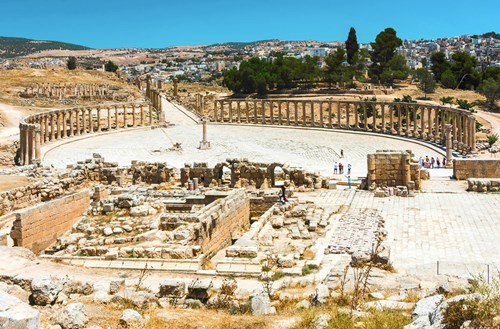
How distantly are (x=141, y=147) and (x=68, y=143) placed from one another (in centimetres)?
811

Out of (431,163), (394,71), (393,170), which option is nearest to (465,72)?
(394,71)

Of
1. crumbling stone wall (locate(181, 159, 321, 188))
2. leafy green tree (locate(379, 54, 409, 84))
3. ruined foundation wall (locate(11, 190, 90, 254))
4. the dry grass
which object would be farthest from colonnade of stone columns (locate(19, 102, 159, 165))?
leafy green tree (locate(379, 54, 409, 84))

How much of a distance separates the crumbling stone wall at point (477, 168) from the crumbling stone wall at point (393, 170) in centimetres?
410

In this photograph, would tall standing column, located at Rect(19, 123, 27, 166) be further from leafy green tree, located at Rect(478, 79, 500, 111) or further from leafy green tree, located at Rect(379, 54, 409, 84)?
leafy green tree, located at Rect(379, 54, 409, 84)

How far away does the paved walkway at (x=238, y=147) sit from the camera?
45.2m

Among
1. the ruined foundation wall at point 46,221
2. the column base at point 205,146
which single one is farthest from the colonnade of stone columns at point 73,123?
the ruined foundation wall at point 46,221

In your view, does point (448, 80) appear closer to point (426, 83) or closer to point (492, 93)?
point (426, 83)

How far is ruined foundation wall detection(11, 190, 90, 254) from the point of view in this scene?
17.9 meters

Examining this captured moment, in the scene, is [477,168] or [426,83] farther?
[426,83]

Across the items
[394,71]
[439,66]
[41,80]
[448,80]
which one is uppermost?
[439,66]

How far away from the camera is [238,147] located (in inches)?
2066

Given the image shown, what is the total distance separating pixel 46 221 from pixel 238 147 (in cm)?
3391

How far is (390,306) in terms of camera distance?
10.4m

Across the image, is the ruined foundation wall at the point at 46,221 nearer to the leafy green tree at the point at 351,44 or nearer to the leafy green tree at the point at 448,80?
the leafy green tree at the point at 448,80
